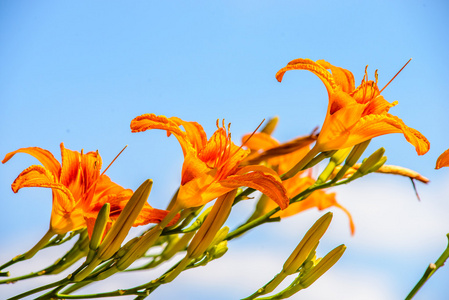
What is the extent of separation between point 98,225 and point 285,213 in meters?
0.72

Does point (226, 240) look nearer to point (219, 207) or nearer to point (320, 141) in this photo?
point (219, 207)

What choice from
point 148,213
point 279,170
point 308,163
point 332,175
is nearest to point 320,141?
point 308,163

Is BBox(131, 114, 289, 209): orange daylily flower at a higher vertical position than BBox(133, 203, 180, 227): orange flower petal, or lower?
higher

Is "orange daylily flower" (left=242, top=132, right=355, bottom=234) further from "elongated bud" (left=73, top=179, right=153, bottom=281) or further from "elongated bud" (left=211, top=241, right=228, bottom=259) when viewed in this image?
"elongated bud" (left=73, top=179, right=153, bottom=281)

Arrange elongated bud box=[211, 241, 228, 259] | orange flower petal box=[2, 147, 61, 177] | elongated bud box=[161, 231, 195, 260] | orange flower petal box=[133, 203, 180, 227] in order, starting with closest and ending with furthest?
1. orange flower petal box=[133, 203, 180, 227]
2. orange flower petal box=[2, 147, 61, 177]
3. elongated bud box=[211, 241, 228, 259]
4. elongated bud box=[161, 231, 195, 260]

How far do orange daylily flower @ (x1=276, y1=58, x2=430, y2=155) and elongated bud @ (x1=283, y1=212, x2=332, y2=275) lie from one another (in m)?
0.19

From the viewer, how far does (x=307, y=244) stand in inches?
53.6

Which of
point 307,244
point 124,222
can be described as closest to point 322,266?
point 307,244

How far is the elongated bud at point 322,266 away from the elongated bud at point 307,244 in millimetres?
37

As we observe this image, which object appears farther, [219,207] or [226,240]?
[226,240]

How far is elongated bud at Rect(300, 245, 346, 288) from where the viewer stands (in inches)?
53.7

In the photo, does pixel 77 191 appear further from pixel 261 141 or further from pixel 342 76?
pixel 342 76

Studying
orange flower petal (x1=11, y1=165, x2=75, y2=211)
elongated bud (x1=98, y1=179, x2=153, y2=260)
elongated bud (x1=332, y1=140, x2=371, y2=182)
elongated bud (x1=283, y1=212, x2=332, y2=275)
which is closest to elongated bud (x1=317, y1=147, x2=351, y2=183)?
elongated bud (x1=332, y1=140, x2=371, y2=182)

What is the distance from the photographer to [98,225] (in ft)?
3.88
